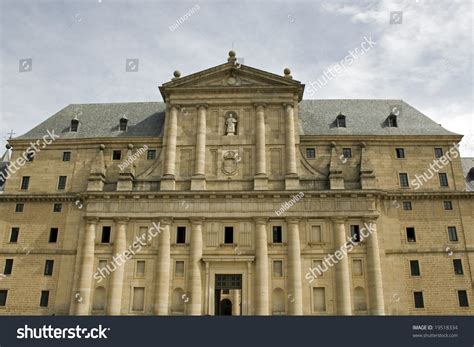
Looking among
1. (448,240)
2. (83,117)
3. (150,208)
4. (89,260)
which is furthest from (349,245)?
(83,117)

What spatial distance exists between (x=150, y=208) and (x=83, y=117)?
14915mm

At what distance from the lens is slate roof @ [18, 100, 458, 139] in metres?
42.9

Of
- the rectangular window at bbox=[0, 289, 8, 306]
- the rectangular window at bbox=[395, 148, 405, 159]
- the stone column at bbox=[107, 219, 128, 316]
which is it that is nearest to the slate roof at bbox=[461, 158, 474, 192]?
the rectangular window at bbox=[395, 148, 405, 159]

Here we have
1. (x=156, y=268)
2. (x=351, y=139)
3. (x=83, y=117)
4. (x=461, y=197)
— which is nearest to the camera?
(x=156, y=268)

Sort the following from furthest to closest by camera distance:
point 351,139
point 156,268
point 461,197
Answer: point 351,139 → point 461,197 → point 156,268

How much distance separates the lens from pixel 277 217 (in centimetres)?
3719

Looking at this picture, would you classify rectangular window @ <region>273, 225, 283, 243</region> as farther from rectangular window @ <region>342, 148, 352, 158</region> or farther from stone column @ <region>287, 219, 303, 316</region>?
rectangular window @ <region>342, 148, 352, 158</region>

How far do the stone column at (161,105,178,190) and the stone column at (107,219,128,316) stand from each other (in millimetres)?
4743

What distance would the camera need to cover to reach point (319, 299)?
35.7m

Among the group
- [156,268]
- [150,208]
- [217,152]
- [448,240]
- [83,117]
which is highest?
[83,117]

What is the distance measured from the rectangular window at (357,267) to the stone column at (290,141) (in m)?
8.70

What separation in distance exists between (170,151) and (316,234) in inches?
569

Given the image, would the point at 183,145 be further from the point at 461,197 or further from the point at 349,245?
the point at 461,197

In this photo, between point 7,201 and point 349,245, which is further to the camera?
point 7,201
